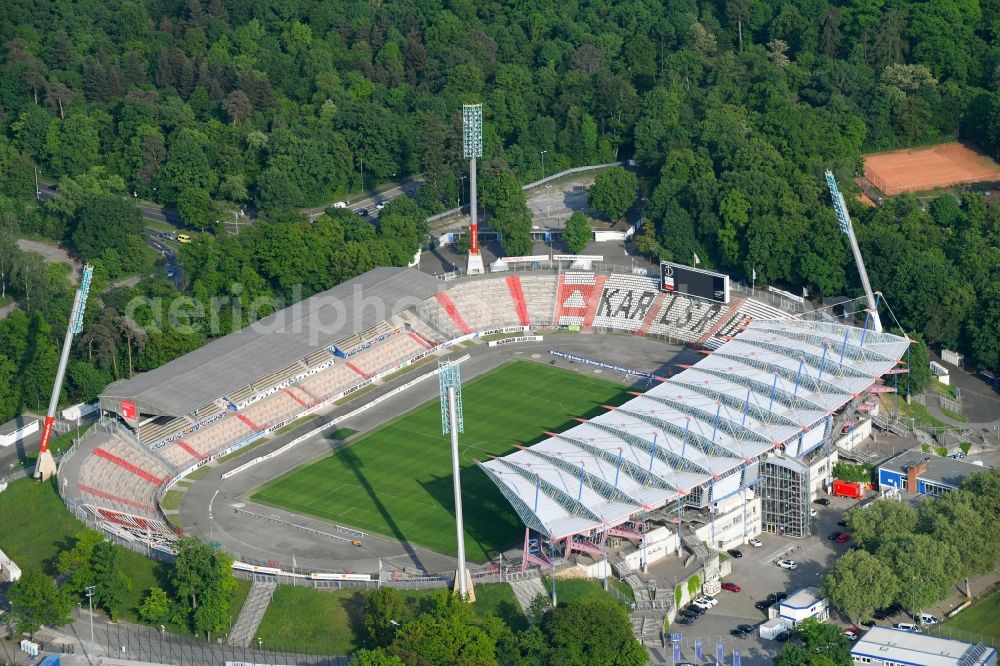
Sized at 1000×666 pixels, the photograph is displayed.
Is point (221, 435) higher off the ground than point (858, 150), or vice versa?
point (858, 150)

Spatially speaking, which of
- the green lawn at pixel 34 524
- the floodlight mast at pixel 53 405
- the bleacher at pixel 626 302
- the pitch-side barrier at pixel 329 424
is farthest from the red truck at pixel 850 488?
the floodlight mast at pixel 53 405

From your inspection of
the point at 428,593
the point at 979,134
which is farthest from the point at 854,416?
the point at 979,134

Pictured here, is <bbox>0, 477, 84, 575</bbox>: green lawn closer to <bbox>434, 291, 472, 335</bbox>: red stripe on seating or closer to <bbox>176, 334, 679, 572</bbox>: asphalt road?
<bbox>176, 334, 679, 572</bbox>: asphalt road

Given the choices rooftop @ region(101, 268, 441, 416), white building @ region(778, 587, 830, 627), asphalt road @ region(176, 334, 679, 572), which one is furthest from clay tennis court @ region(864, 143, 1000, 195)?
white building @ region(778, 587, 830, 627)

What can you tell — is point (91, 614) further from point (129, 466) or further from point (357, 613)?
point (129, 466)

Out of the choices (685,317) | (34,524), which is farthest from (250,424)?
(685,317)

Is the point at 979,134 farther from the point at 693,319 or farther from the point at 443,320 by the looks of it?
the point at 443,320
